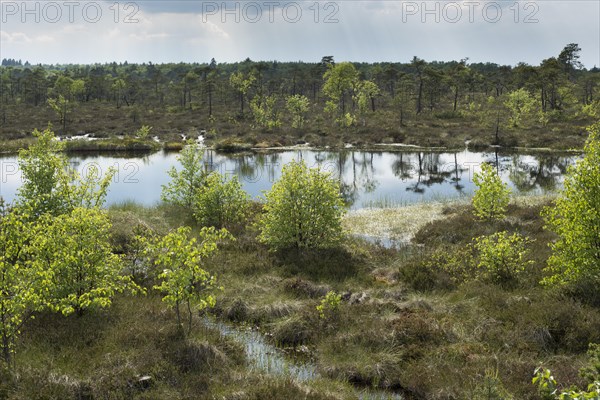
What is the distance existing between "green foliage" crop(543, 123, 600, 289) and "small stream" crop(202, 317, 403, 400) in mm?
6735

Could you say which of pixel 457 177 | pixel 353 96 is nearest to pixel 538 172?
pixel 457 177

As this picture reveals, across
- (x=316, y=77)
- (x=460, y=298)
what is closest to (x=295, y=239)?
(x=460, y=298)

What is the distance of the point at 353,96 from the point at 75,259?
81185 millimetres

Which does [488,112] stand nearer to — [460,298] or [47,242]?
[460,298]

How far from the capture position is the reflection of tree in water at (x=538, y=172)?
37594 millimetres

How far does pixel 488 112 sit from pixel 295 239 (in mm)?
76425

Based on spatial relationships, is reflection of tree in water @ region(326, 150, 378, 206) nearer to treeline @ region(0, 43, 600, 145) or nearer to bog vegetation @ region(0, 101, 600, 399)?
bog vegetation @ region(0, 101, 600, 399)

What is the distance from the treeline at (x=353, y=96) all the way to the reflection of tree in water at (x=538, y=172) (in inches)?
643

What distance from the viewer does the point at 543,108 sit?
84.6 meters

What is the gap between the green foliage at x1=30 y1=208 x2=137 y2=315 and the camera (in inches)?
484

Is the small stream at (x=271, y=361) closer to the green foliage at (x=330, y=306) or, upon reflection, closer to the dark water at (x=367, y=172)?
the green foliage at (x=330, y=306)

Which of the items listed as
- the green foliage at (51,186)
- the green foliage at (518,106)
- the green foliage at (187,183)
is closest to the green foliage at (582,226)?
the green foliage at (51,186)

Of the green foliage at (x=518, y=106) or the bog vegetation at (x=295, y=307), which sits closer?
the bog vegetation at (x=295, y=307)

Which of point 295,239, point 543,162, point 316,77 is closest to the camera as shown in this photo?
point 295,239
